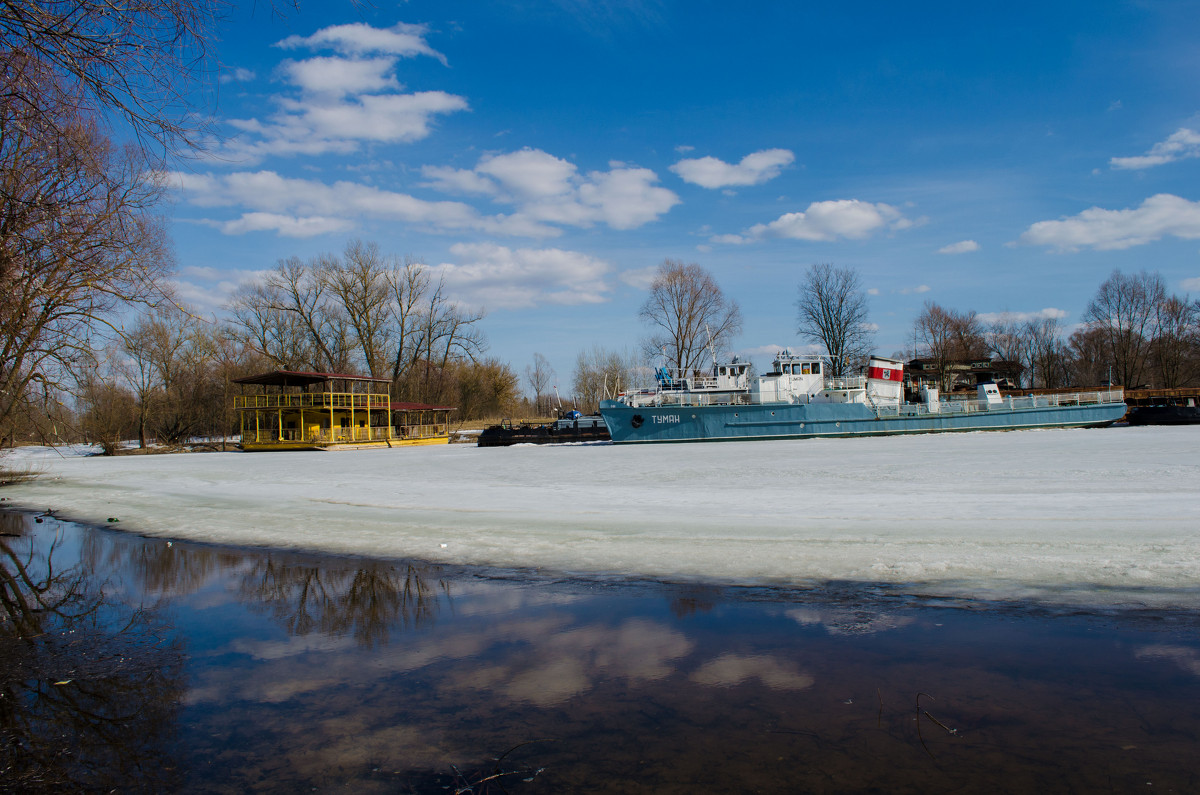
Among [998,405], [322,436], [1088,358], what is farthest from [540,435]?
[1088,358]

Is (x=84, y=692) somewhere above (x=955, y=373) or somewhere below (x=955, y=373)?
below

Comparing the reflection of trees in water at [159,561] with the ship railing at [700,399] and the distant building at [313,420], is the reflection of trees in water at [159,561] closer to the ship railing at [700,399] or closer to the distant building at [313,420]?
the ship railing at [700,399]

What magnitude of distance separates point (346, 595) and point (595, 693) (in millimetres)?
3478

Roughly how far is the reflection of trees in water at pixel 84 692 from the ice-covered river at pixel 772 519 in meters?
2.94

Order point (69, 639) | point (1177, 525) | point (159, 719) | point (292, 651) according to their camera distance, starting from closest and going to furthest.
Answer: point (159, 719) < point (292, 651) < point (69, 639) < point (1177, 525)

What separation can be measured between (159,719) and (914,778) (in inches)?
157

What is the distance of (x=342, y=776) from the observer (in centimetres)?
306

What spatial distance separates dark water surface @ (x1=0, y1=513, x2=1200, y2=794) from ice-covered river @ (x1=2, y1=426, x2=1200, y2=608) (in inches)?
35.4

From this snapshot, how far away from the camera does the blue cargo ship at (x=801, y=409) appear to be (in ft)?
110

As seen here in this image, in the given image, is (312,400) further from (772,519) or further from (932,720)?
(932,720)

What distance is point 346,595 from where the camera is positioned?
6.38 m

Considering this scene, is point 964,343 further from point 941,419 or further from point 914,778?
point 914,778

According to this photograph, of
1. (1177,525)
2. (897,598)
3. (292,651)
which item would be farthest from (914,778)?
(1177,525)

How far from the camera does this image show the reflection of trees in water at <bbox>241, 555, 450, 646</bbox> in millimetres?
5449
